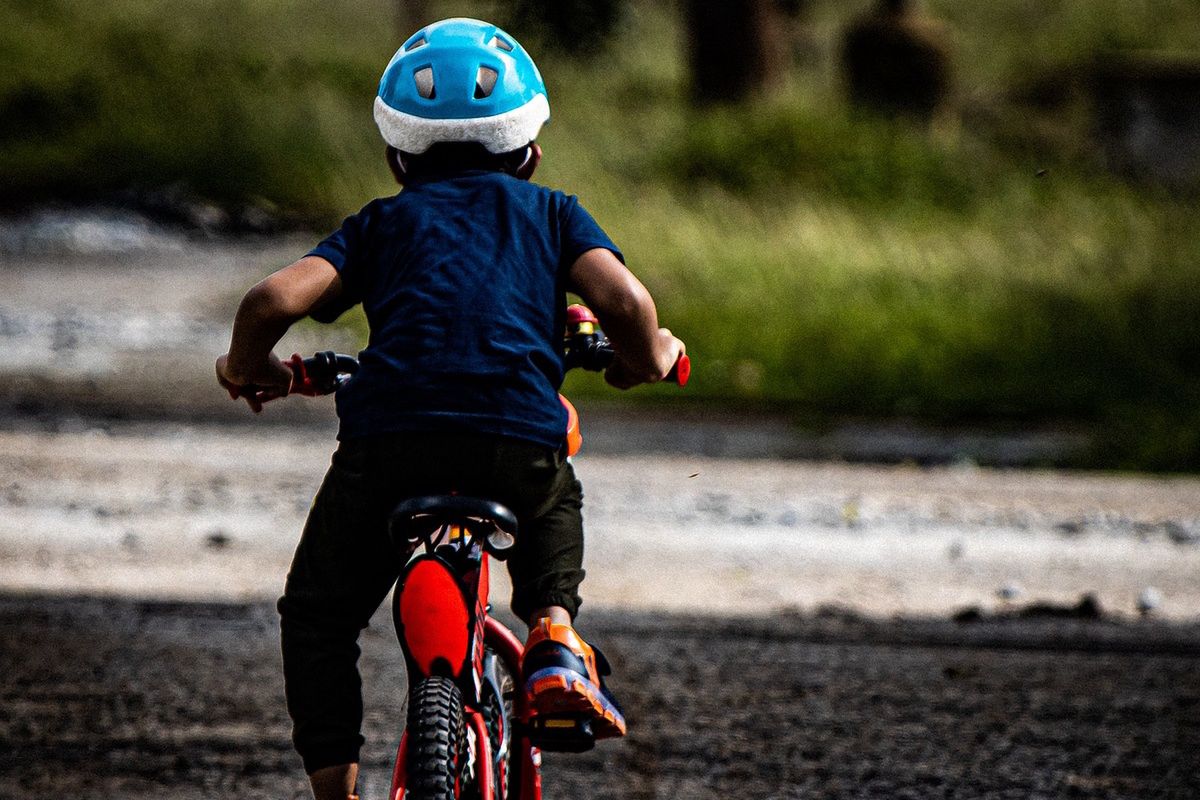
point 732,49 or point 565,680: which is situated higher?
point 732,49

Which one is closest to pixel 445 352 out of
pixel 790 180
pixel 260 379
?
pixel 260 379

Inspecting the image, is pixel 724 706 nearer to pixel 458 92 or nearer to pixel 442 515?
pixel 442 515

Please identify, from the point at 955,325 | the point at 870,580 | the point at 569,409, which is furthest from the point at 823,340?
the point at 569,409

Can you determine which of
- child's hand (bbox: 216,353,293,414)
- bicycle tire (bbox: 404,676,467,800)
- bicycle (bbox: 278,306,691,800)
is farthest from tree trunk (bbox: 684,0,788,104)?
bicycle tire (bbox: 404,676,467,800)

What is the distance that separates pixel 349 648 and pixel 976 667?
277 centimetres

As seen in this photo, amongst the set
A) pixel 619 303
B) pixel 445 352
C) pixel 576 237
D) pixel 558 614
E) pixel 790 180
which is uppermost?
pixel 790 180

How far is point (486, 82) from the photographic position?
2943mm

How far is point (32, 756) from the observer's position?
416 cm

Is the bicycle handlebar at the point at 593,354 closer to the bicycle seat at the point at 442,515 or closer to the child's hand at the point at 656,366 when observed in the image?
the child's hand at the point at 656,366

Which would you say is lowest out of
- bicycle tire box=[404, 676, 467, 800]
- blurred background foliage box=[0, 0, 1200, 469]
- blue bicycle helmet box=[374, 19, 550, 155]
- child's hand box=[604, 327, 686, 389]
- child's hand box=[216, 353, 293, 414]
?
bicycle tire box=[404, 676, 467, 800]

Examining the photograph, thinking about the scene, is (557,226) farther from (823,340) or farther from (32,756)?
(823,340)

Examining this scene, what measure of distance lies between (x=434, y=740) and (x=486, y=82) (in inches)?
43.4

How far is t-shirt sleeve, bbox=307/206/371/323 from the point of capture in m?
2.91

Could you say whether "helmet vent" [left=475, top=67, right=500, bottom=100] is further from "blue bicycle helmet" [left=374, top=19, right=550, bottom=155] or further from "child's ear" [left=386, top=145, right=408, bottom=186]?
"child's ear" [left=386, top=145, right=408, bottom=186]
